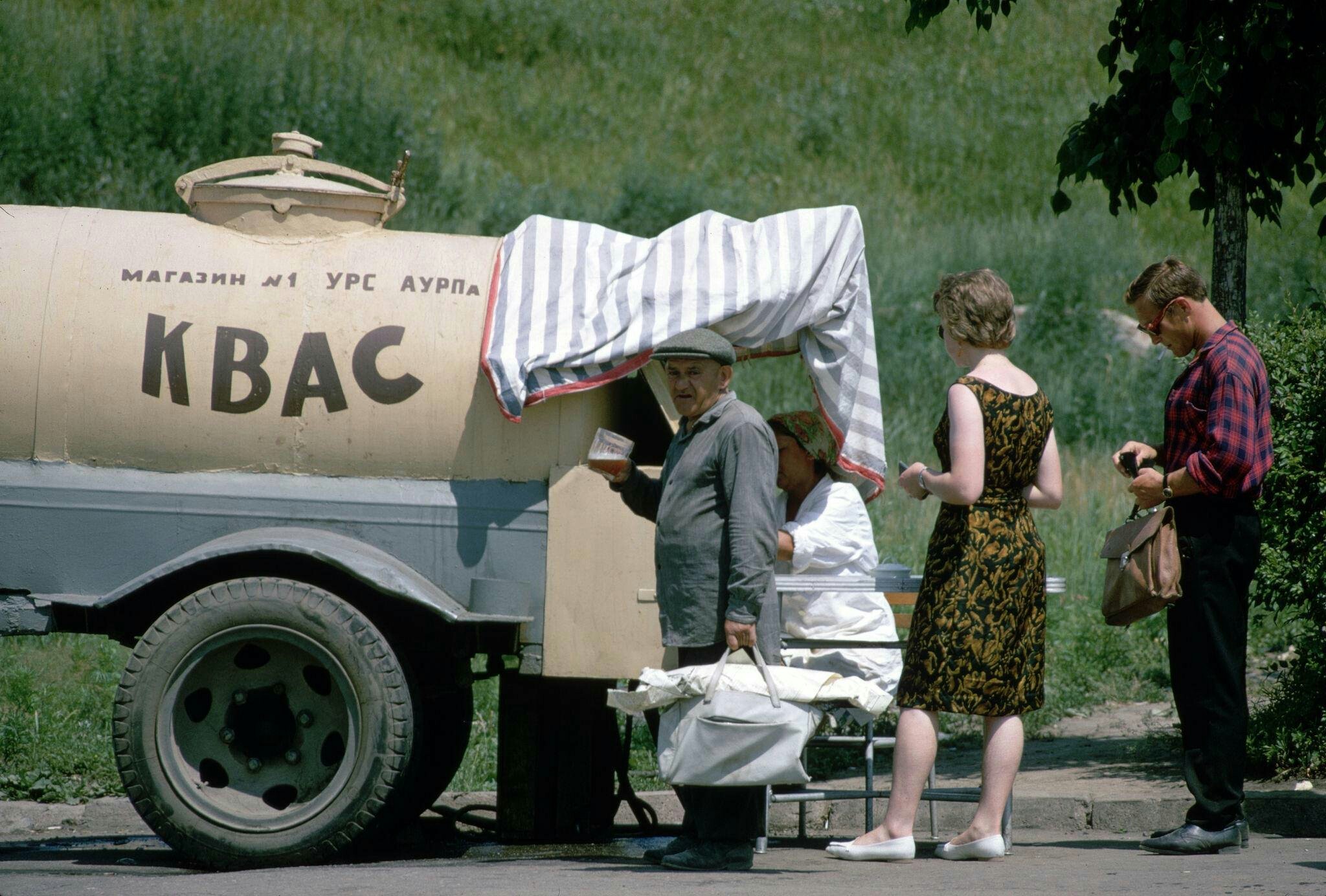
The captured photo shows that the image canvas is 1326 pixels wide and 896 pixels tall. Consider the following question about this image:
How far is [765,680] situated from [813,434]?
1277mm

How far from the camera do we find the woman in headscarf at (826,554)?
5.39m

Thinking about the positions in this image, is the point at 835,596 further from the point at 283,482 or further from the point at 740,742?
the point at 283,482

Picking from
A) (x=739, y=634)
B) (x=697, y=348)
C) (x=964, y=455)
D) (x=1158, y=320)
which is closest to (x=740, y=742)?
(x=739, y=634)

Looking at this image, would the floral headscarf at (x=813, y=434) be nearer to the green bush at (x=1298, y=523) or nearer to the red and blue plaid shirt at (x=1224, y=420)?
the red and blue plaid shirt at (x=1224, y=420)

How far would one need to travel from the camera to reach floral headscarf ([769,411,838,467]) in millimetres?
5516

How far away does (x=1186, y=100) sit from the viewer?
598 cm

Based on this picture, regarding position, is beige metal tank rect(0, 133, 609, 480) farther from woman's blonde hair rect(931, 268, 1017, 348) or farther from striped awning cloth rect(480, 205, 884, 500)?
woman's blonde hair rect(931, 268, 1017, 348)

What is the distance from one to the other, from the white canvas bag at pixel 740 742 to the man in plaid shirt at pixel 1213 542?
134 centimetres

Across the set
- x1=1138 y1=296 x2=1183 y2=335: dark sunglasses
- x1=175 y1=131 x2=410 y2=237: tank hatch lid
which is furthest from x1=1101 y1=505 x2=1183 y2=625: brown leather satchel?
x1=175 y1=131 x2=410 y2=237: tank hatch lid

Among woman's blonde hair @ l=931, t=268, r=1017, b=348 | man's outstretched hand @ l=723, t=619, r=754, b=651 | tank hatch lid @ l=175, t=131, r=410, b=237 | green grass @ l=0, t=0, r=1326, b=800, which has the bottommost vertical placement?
man's outstretched hand @ l=723, t=619, r=754, b=651

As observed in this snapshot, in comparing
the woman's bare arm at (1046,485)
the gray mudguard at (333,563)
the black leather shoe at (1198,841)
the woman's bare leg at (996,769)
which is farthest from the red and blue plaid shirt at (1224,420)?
the gray mudguard at (333,563)

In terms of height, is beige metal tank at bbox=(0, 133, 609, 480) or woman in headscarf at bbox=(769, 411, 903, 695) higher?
beige metal tank at bbox=(0, 133, 609, 480)

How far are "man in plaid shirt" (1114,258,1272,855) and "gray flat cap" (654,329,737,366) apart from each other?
4.55ft

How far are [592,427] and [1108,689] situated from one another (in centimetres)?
453
